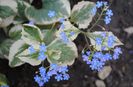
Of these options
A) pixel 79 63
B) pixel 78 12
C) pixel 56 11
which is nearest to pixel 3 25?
pixel 56 11

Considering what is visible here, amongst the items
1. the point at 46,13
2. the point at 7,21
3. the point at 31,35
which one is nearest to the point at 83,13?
the point at 46,13

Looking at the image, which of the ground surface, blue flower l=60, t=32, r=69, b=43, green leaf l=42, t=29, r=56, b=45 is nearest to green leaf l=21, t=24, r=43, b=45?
green leaf l=42, t=29, r=56, b=45

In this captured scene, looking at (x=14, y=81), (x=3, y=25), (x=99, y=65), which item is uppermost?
(x=99, y=65)

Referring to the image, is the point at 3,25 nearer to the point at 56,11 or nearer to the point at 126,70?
the point at 56,11

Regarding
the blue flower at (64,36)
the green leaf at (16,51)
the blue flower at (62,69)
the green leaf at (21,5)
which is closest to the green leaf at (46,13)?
the green leaf at (21,5)

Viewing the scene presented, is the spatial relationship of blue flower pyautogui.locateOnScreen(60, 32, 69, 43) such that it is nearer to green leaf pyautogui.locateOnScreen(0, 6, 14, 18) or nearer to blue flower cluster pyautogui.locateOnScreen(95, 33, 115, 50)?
blue flower cluster pyautogui.locateOnScreen(95, 33, 115, 50)

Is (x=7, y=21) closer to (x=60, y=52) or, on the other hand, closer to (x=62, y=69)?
(x=60, y=52)
